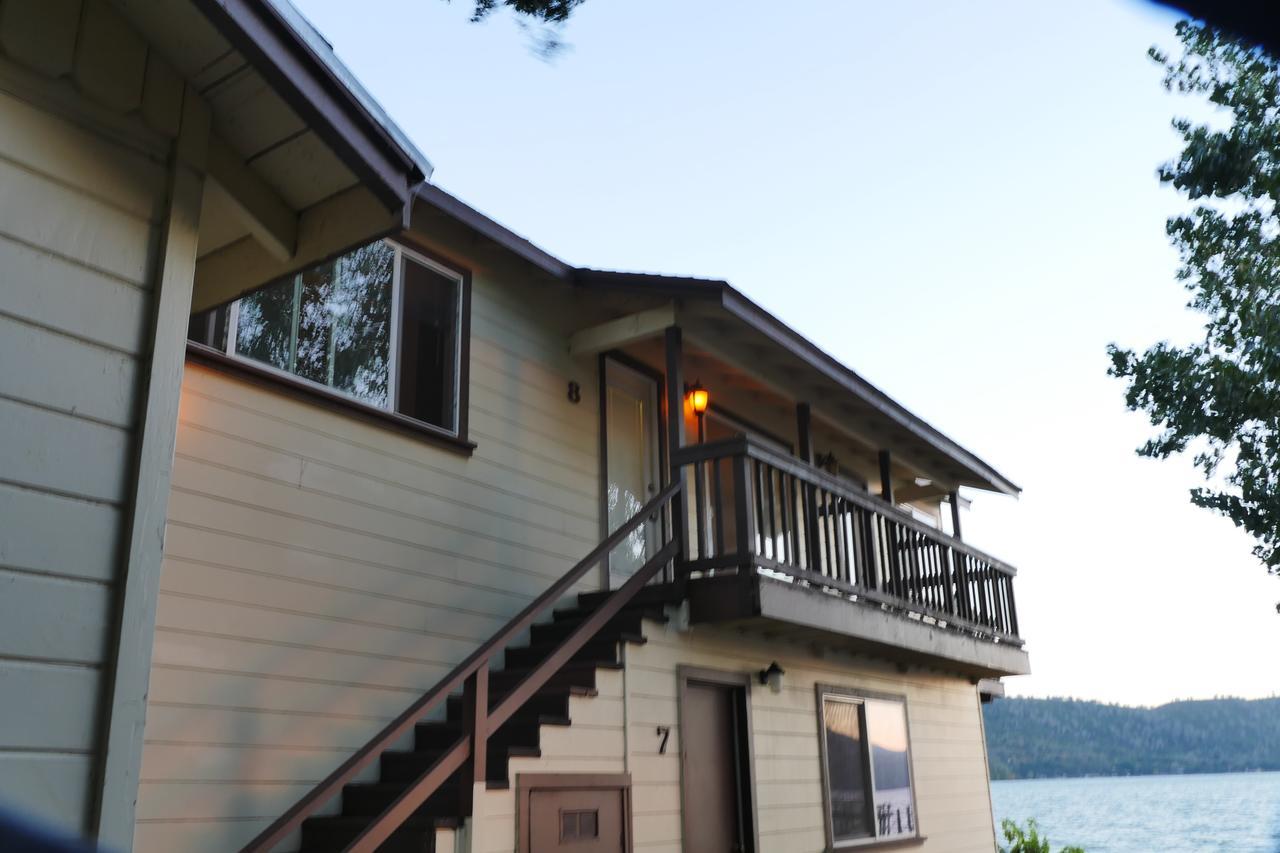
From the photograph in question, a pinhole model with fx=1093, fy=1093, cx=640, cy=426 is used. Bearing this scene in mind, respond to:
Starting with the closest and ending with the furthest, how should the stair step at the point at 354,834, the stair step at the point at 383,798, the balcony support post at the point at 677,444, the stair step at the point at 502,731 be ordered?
the stair step at the point at 354,834 < the stair step at the point at 383,798 < the stair step at the point at 502,731 < the balcony support post at the point at 677,444

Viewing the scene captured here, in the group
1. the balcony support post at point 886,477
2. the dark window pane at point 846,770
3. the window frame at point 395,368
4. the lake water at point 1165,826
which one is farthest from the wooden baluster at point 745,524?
the lake water at point 1165,826

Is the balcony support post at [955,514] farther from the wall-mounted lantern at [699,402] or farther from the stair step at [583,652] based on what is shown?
the stair step at [583,652]

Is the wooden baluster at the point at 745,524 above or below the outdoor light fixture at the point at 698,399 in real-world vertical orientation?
below

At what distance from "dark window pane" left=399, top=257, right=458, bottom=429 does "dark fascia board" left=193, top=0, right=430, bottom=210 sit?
12.0 feet

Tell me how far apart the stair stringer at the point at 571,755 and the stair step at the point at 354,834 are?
0.10 m

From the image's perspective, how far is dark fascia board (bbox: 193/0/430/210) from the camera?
3.30 m

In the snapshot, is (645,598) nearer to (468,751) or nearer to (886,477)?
(468,751)

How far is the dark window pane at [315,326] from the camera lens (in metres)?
6.60

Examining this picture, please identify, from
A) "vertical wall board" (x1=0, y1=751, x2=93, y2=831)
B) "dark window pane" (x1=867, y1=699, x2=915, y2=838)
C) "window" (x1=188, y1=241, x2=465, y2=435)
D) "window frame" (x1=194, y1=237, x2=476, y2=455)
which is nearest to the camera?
"vertical wall board" (x1=0, y1=751, x2=93, y2=831)

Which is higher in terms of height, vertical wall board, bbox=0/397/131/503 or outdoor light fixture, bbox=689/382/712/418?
Answer: outdoor light fixture, bbox=689/382/712/418

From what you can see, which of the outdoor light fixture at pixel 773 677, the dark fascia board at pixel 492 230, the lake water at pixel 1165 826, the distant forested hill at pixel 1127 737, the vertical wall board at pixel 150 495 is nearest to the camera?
the vertical wall board at pixel 150 495

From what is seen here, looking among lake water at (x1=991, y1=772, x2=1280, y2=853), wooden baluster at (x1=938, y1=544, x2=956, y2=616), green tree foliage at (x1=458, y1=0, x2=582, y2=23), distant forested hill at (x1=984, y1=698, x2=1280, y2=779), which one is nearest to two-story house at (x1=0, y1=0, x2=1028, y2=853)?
wooden baluster at (x1=938, y1=544, x2=956, y2=616)

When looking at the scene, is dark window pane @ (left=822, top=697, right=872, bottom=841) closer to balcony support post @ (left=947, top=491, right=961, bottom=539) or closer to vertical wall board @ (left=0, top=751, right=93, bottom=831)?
balcony support post @ (left=947, top=491, right=961, bottom=539)

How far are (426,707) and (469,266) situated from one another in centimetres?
368
